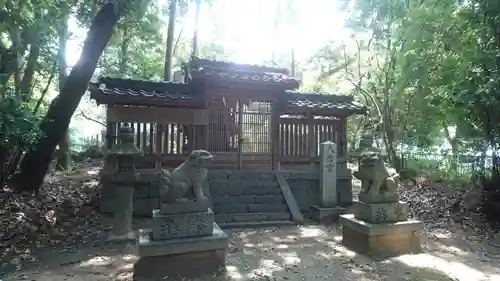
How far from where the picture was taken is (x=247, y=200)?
926 cm

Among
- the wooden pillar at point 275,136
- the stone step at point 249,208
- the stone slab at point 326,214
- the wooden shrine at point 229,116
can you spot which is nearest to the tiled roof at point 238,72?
the wooden shrine at point 229,116

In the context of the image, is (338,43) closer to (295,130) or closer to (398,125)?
(398,125)

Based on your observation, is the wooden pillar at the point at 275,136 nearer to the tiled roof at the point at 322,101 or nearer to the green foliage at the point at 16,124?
the tiled roof at the point at 322,101

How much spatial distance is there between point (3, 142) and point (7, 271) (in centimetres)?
200

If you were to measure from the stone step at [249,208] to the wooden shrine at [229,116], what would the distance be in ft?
5.05

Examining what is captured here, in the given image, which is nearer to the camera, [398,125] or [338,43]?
[398,125]

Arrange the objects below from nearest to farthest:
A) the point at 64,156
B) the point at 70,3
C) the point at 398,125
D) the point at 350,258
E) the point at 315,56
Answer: the point at 350,258 < the point at 70,3 < the point at 64,156 < the point at 398,125 < the point at 315,56

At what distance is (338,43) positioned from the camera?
1839 cm

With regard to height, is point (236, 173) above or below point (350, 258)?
above

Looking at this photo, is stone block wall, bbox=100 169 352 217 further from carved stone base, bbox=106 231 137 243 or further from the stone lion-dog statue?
the stone lion-dog statue

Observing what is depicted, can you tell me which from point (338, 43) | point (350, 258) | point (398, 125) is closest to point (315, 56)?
point (338, 43)

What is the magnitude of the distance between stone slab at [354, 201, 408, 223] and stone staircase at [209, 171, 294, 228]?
2.70 m

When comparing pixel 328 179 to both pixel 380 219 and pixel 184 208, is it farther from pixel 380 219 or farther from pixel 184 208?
pixel 184 208

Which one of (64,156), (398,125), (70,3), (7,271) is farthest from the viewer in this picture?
(398,125)
